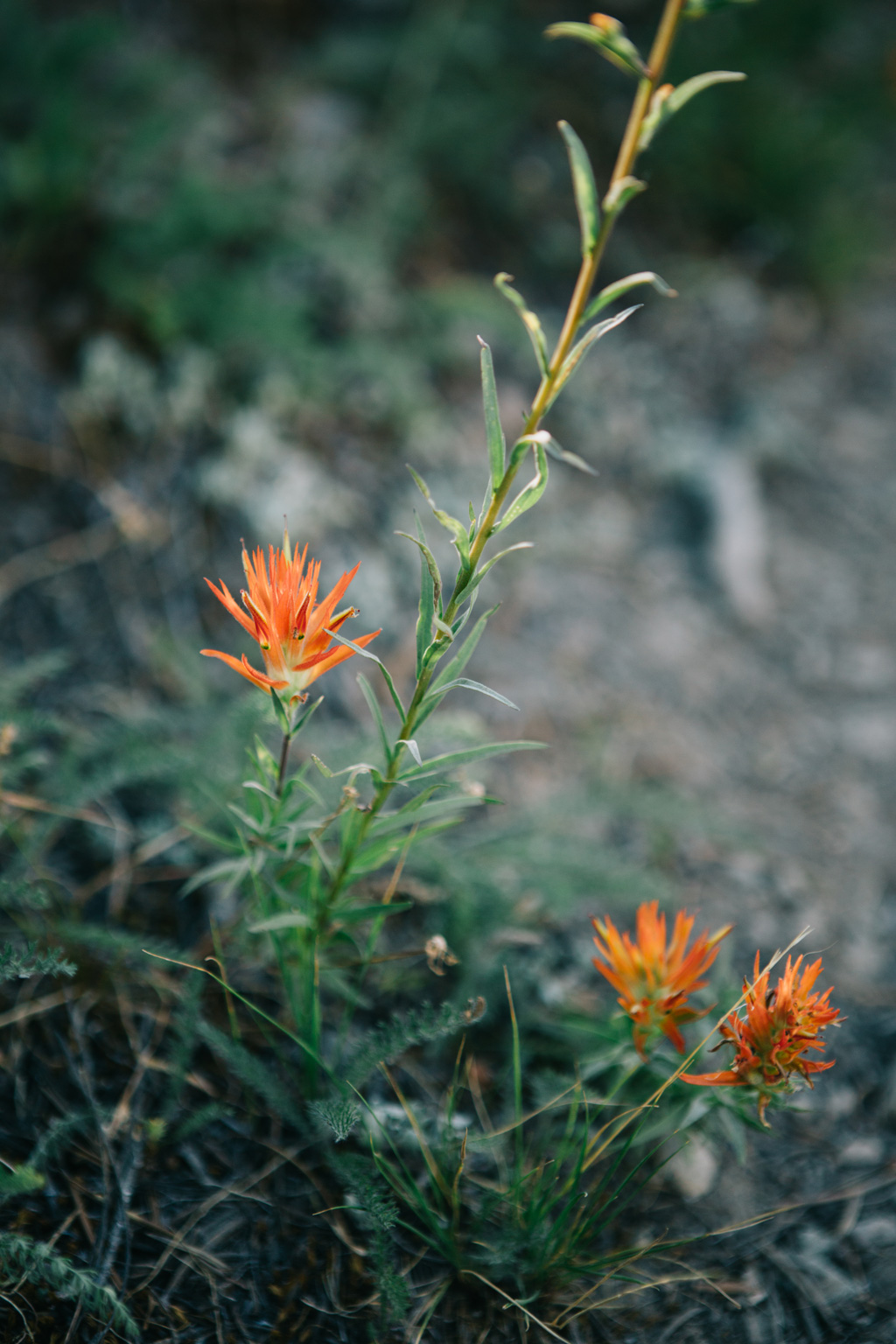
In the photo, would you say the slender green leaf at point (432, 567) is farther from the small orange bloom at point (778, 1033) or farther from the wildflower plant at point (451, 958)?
the small orange bloom at point (778, 1033)

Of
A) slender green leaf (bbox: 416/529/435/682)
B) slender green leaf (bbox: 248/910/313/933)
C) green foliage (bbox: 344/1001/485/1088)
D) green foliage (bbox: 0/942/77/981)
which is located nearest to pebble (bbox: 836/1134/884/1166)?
green foliage (bbox: 344/1001/485/1088)

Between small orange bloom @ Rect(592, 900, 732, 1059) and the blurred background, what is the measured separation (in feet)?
1.08

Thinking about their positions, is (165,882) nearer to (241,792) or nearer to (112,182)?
(241,792)

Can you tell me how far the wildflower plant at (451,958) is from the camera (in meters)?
0.89

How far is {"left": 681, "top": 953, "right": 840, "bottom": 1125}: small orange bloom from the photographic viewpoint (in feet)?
3.20

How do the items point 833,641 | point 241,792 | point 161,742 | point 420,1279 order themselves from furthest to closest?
point 833,641, point 161,742, point 241,792, point 420,1279

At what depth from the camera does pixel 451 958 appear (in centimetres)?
107

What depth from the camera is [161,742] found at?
165 centimetres

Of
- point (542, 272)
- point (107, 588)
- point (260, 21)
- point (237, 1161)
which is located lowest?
point (237, 1161)

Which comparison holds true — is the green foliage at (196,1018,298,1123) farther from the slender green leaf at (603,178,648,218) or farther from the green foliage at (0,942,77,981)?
the slender green leaf at (603,178,648,218)

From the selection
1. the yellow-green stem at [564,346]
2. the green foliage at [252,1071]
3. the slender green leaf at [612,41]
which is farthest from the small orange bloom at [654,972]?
the slender green leaf at [612,41]

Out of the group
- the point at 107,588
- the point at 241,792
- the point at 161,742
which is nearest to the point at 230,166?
the point at 107,588

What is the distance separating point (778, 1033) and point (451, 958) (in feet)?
1.35

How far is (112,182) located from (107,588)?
1307 millimetres
